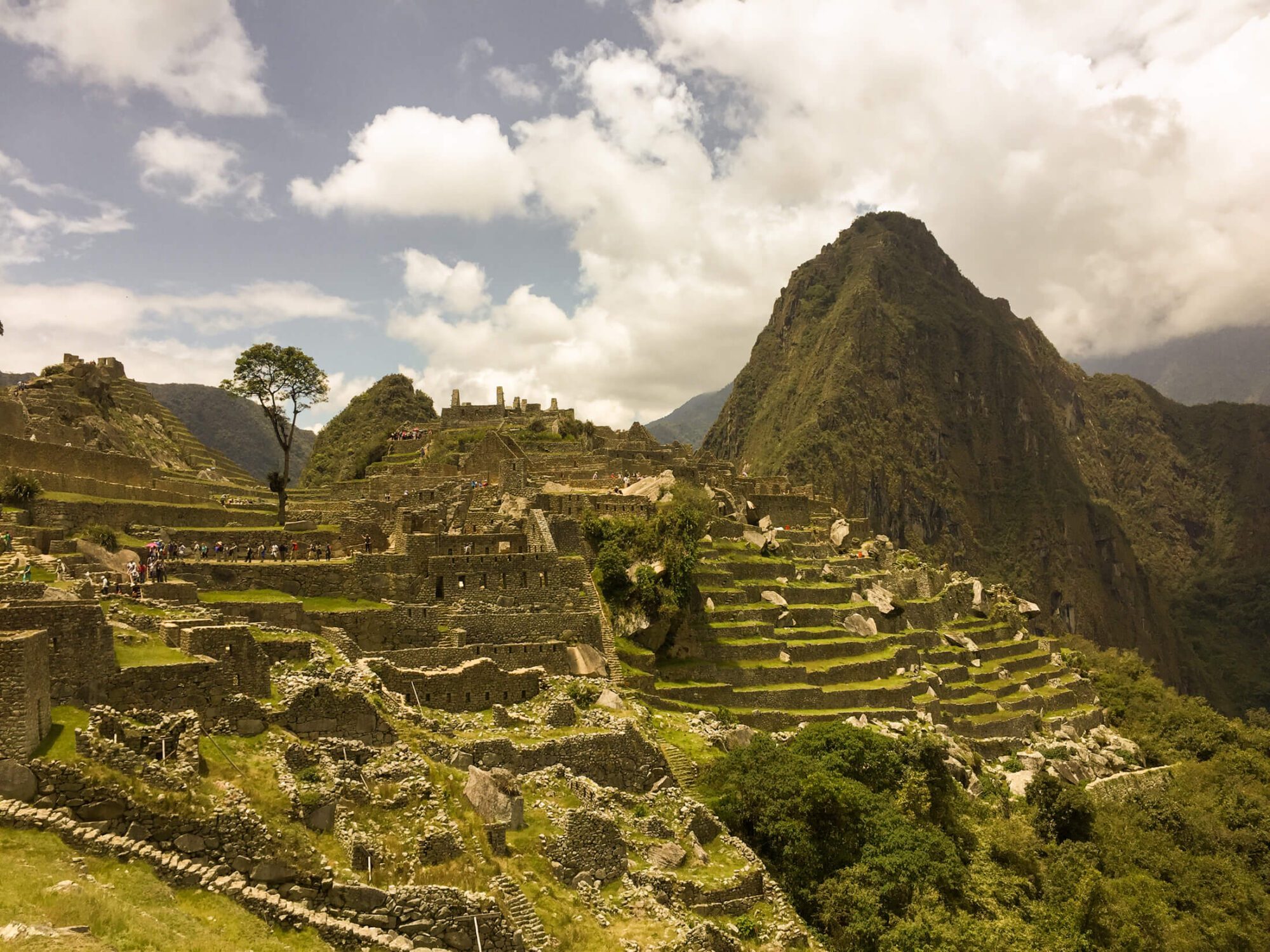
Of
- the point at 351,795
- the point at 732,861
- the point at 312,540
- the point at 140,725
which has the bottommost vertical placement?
the point at 732,861

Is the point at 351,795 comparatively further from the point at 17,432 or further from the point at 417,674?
the point at 17,432

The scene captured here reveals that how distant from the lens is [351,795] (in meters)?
15.0

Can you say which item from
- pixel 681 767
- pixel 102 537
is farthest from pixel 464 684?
pixel 102 537

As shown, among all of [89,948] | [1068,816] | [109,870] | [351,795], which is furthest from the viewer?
[1068,816]

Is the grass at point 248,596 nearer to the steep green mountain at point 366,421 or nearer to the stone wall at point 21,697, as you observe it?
the stone wall at point 21,697

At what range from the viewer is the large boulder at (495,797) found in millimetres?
16984

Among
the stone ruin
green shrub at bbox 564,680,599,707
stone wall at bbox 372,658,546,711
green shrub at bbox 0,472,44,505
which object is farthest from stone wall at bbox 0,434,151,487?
green shrub at bbox 564,680,599,707

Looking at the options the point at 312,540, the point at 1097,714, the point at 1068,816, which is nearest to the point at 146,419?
the point at 312,540

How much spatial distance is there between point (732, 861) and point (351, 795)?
A: 34.0ft

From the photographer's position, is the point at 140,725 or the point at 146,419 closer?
the point at 140,725

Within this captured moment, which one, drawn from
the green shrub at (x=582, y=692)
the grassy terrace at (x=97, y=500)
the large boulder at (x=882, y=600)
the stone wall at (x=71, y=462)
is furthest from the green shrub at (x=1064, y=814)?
the stone wall at (x=71, y=462)

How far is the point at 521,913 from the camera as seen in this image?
49.5ft

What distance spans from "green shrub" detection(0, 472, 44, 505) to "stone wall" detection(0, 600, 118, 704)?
1083cm

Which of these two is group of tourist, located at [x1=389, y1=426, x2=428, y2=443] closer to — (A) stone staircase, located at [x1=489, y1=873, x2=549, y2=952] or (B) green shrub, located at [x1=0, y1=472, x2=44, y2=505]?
(B) green shrub, located at [x1=0, y1=472, x2=44, y2=505]
